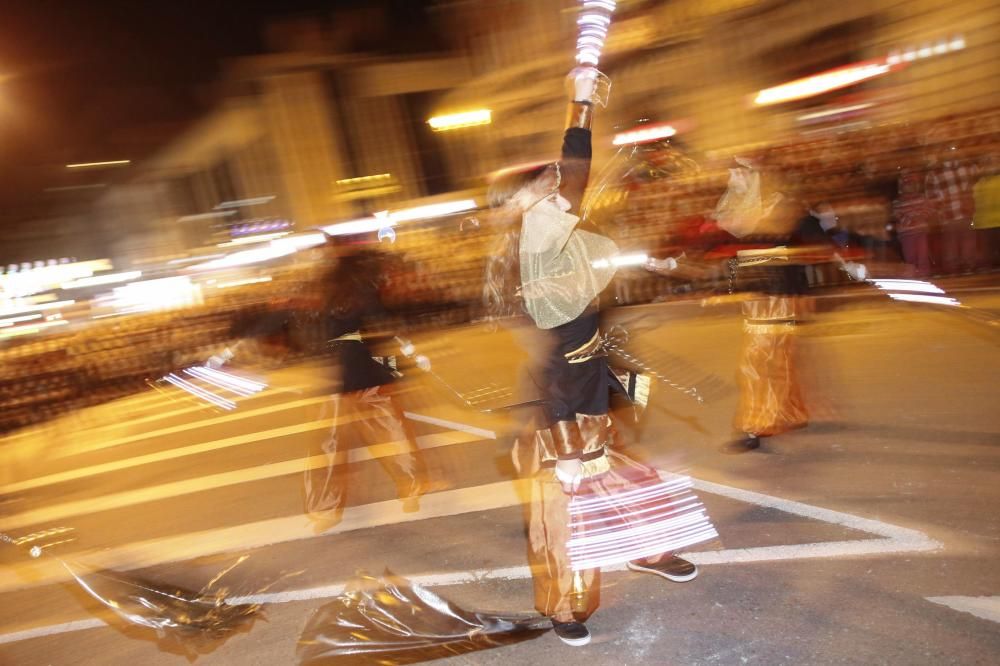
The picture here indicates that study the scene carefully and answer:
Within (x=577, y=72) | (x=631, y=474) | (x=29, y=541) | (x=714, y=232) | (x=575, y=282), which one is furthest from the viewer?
(x=29, y=541)

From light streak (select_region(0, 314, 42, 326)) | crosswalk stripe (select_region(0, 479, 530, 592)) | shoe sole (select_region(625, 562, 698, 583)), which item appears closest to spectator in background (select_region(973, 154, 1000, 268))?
crosswalk stripe (select_region(0, 479, 530, 592))

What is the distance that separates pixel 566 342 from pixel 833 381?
4.46 m

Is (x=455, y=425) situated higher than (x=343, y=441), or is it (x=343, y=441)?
(x=343, y=441)

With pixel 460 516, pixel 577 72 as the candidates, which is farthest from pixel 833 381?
pixel 577 72

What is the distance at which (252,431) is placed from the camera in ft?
28.0

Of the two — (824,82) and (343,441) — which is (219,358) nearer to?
(343,441)

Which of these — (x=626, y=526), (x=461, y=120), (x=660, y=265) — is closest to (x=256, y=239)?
A: (x=461, y=120)

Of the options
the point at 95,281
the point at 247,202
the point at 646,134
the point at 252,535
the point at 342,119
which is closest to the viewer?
the point at 252,535

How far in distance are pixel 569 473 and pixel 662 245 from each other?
34.4 feet

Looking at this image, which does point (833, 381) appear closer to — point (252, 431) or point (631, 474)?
point (631, 474)

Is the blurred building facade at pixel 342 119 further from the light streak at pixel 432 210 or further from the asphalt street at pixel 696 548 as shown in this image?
the asphalt street at pixel 696 548

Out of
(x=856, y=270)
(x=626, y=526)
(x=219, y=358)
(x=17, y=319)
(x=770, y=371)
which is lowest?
(x=626, y=526)

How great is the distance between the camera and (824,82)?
44.3 feet

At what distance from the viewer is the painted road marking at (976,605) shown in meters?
2.82
